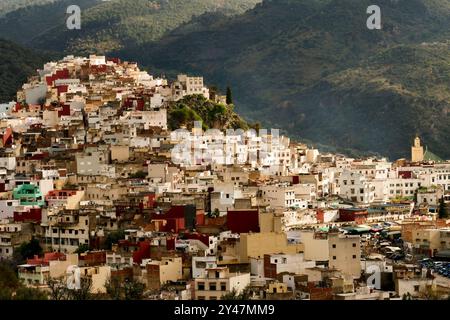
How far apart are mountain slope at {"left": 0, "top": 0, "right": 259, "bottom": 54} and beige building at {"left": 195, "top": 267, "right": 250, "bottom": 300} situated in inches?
3118

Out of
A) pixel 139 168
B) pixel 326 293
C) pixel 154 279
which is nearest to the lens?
pixel 326 293

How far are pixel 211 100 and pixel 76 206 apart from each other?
16.8 meters

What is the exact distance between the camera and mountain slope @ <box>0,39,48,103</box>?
69.4m

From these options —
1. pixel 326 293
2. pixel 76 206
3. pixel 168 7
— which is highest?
→ pixel 168 7

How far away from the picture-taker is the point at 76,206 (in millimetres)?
38625

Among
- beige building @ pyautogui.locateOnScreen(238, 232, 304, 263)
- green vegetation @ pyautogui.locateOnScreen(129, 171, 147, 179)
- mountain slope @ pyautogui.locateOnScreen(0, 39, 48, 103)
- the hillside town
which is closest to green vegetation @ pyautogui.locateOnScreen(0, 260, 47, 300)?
the hillside town

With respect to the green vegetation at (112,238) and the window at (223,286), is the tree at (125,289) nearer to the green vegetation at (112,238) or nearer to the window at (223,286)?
the window at (223,286)

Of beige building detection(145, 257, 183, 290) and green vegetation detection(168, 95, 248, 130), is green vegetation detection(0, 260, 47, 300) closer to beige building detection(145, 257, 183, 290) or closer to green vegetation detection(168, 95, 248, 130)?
beige building detection(145, 257, 183, 290)

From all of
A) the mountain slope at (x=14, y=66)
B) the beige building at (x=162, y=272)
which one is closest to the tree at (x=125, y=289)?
the beige building at (x=162, y=272)

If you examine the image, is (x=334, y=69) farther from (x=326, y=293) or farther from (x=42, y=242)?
(x=326, y=293)

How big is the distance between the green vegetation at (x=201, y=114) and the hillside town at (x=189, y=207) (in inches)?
14.0

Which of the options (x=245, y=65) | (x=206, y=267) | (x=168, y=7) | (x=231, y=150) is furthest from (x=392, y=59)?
(x=206, y=267)

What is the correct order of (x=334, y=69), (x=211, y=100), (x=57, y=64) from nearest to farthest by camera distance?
1. (x=211, y=100)
2. (x=57, y=64)
3. (x=334, y=69)

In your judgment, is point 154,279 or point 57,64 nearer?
point 154,279
